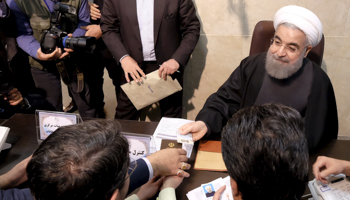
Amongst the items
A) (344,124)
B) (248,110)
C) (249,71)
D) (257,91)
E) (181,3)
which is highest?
(181,3)

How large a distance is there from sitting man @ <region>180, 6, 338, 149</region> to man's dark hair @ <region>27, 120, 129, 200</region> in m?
0.64

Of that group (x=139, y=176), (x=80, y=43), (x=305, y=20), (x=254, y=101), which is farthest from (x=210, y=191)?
(x=80, y=43)

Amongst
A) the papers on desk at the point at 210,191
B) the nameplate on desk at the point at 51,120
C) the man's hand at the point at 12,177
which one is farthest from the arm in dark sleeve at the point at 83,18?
the papers on desk at the point at 210,191

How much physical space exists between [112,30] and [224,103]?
122cm

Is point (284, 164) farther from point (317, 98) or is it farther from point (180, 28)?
point (180, 28)

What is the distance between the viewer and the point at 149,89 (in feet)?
6.69

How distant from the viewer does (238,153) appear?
72 cm

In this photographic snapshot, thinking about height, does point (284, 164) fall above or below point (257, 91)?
above

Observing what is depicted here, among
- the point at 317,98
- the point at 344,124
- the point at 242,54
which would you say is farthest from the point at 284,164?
the point at 344,124

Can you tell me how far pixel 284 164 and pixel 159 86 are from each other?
145 cm

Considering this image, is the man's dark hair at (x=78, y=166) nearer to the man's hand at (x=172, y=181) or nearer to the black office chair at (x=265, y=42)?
the man's hand at (x=172, y=181)

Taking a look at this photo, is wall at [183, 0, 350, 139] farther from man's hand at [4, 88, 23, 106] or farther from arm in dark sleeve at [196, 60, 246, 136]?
man's hand at [4, 88, 23, 106]

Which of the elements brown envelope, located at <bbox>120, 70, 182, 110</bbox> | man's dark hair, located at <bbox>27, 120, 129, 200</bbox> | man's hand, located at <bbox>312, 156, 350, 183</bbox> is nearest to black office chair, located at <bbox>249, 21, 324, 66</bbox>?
brown envelope, located at <bbox>120, 70, 182, 110</bbox>

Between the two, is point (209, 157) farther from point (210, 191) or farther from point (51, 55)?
point (51, 55)
